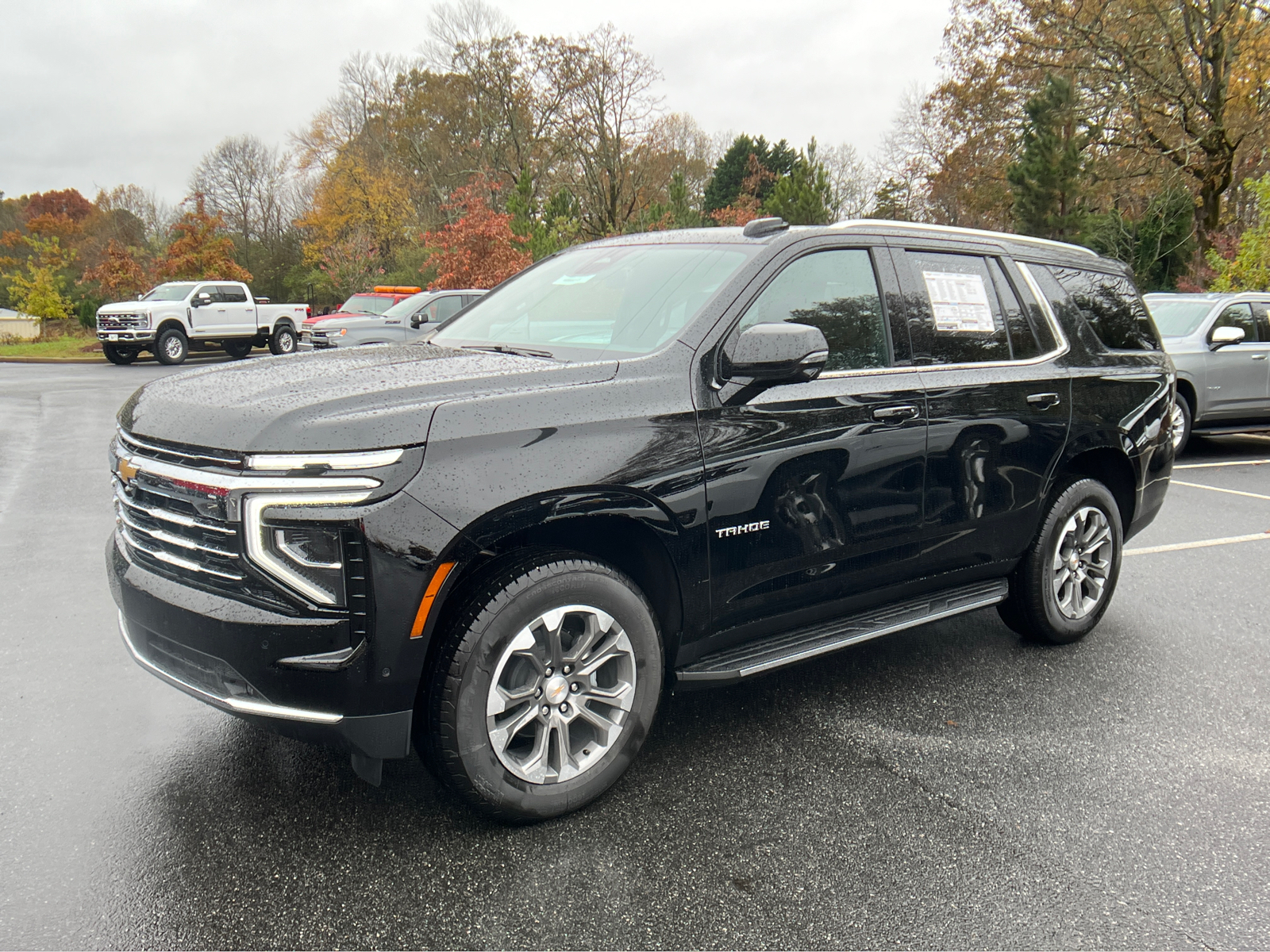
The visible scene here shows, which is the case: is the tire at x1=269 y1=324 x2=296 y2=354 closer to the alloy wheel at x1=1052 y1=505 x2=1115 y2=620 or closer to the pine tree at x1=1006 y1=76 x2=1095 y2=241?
the pine tree at x1=1006 y1=76 x2=1095 y2=241

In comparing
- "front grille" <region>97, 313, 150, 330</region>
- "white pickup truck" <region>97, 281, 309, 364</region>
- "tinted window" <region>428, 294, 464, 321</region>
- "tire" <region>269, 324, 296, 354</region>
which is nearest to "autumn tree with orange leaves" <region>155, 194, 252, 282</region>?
"white pickup truck" <region>97, 281, 309, 364</region>

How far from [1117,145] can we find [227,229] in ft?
140

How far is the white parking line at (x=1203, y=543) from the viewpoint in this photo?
21.3ft

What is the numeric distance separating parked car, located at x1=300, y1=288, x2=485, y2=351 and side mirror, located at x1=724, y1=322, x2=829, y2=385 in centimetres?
1471

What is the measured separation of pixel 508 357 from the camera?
3.29 meters

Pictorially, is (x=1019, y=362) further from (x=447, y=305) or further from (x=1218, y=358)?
(x=447, y=305)

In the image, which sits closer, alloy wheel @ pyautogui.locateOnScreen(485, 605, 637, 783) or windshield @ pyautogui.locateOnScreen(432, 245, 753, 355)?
alloy wheel @ pyautogui.locateOnScreen(485, 605, 637, 783)

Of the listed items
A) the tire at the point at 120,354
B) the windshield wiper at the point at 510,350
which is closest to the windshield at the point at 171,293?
the tire at the point at 120,354

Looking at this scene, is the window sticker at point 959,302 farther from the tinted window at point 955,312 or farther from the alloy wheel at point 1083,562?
the alloy wheel at point 1083,562

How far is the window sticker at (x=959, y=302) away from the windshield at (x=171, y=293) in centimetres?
2453

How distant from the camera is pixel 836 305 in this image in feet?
11.8

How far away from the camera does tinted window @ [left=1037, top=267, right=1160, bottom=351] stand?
4.58 meters

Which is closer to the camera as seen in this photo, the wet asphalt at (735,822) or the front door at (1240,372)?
the wet asphalt at (735,822)

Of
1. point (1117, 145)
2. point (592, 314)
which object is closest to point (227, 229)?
point (1117, 145)
